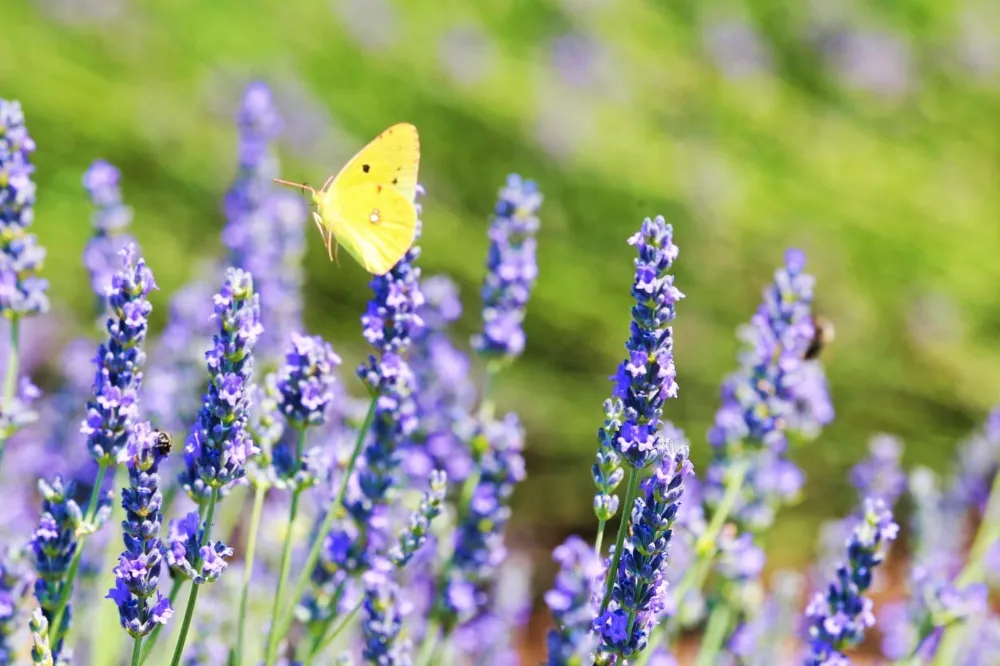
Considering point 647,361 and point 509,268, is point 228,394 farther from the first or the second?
point 509,268

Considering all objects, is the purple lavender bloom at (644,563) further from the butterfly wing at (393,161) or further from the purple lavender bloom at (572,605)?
the butterfly wing at (393,161)

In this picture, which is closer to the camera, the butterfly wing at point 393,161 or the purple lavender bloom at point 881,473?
the butterfly wing at point 393,161

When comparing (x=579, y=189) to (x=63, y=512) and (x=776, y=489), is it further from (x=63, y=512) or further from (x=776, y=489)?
(x=63, y=512)

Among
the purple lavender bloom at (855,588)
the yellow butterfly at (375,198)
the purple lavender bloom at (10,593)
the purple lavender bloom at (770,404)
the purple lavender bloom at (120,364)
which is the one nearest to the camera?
the purple lavender bloom at (120,364)

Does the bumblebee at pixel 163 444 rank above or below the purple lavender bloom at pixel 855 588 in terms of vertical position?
below

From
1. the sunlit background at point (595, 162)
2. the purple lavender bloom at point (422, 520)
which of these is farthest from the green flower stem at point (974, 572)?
the sunlit background at point (595, 162)
